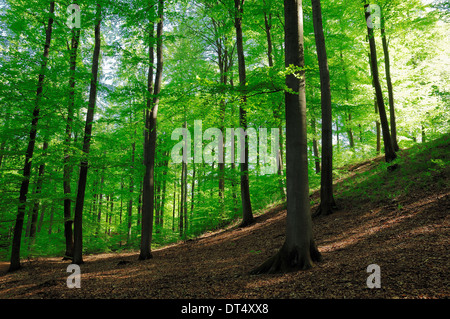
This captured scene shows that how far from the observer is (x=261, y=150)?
2075 centimetres

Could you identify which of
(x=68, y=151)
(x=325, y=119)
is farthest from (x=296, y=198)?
(x=68, y=151)

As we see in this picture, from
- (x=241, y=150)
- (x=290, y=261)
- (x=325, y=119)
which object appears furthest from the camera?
(x=241, y=150)

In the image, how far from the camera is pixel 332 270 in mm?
4375

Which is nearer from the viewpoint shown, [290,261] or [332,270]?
[332,270]

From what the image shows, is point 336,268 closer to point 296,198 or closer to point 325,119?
point 296,198

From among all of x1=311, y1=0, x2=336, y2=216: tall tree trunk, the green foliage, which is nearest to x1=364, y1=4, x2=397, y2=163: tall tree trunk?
the green foliage

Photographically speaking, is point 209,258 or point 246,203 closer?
point 209,258

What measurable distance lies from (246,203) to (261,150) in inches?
363

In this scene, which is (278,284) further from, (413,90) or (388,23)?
(413,90)

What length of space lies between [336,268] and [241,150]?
7.77m

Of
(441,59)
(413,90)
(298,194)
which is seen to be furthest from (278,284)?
(441,59)

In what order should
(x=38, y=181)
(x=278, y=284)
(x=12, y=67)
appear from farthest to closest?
(x=38, y=181) → (x=12, y=67) → (x=278, y=284)

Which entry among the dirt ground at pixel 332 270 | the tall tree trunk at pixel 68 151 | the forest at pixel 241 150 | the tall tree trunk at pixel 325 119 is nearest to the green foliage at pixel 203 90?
the forest at pixel 241 150

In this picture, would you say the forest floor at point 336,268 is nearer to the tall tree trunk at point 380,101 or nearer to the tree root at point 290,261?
the tree root at point 290,261
